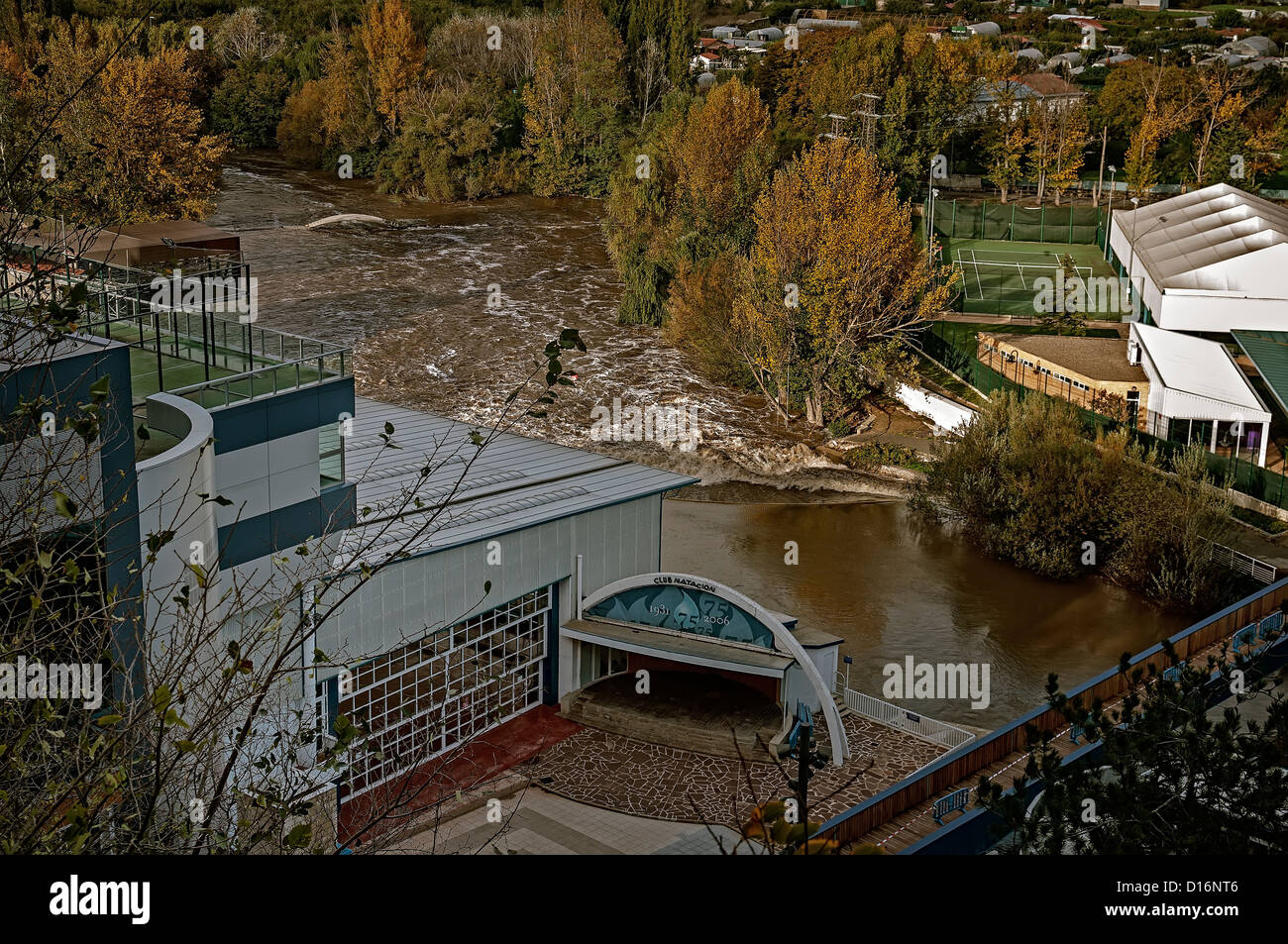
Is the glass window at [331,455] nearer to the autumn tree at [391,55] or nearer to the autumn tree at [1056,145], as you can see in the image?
the autumn tree at [1056,145]

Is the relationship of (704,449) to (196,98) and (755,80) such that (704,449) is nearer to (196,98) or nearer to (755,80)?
(755,80)

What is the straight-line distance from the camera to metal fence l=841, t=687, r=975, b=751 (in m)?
17.6

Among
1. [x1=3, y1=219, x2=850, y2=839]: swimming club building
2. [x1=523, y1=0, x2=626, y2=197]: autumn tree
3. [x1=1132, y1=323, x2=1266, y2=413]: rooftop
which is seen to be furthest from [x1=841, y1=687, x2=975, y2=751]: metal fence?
[x1=523, y1=0, x2=626, y2=197]: autumn tree

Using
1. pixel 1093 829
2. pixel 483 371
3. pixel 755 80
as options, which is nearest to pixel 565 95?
pixel 755 80

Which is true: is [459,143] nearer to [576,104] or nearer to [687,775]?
[576,104]

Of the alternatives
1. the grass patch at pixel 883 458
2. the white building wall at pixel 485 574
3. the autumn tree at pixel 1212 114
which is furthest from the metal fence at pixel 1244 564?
the autumn tree at pixel 1212 114

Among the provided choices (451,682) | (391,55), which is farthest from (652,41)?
(451,682)

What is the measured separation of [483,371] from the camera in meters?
37.3

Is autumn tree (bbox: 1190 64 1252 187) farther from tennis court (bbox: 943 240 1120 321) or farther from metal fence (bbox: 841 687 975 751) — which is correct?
metal fence (bbox: 841 687 975 751)

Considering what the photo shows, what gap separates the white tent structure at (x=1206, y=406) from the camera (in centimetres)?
2892

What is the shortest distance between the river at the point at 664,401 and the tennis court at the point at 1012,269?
11037mm

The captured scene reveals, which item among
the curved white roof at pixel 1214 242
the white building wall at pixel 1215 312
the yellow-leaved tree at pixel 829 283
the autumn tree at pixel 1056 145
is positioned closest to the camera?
the yellow-leaved tree at pixel 829 283

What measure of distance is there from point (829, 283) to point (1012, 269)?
16791 mm

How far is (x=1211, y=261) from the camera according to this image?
3647cm
